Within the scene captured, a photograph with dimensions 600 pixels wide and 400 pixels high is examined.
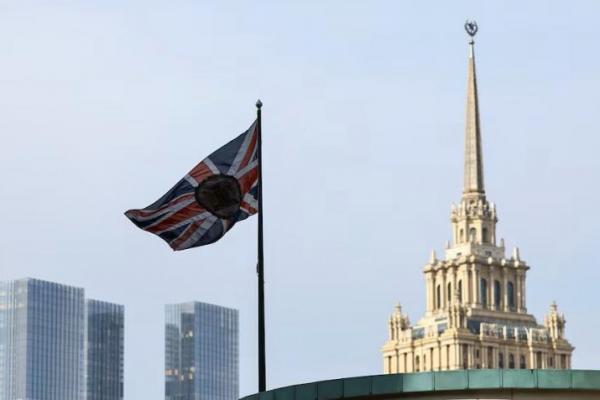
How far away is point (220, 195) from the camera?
2037 inches

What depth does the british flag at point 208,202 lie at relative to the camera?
51.6 metres

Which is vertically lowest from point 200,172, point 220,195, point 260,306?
point 260,306

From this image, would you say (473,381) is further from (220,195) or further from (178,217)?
(178,217)

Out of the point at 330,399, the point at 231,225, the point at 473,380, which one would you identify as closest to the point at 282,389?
the point at 330,399

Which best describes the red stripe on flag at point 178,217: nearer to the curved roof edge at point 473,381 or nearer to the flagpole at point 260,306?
the flagpole at point 260,306

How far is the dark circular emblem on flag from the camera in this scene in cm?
5172

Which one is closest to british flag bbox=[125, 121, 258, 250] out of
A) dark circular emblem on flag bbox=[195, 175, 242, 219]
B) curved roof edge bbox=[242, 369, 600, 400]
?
dark circular emblem on flag bbox=[195, 175, 242, 219]

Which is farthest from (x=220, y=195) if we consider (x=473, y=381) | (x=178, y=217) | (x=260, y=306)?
(x=473, y=381)

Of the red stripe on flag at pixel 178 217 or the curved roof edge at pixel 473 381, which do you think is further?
the red stripe on flag at pixel 178 217

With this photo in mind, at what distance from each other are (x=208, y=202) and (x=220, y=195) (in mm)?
301

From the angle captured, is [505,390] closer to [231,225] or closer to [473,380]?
[473,380]

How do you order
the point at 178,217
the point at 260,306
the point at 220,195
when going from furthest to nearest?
the point at 220,195, the point at 178,217, the point at 260,306

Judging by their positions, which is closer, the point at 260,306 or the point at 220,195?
the point at 260,306

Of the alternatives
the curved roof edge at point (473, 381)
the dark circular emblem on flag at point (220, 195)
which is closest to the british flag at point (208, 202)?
the dark circular emblem on flag at point (220, 195)
